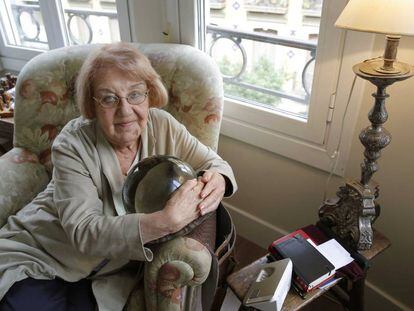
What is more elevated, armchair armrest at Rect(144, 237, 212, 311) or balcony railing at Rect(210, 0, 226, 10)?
balcony railing at Rect(210, 0, 226, 10)

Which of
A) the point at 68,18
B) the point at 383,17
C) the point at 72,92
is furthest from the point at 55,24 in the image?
the point at 383,17

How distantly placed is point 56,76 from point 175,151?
626 millimetres

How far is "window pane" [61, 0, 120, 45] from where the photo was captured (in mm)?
1944

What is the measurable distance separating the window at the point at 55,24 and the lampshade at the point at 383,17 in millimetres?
1229

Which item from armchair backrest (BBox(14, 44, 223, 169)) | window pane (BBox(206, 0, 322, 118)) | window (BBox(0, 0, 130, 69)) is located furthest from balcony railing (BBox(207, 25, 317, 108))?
window (BBox(0, 0, 130, 69))

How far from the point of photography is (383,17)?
82 cm

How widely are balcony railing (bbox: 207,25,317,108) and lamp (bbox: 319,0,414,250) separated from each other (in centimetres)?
38

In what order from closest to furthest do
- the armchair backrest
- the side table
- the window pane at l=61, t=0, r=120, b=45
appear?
the armchair backrest, the side table, the window pane at l=61, t=0, r=120, b=45

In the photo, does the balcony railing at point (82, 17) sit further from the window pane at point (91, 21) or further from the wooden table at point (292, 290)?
the wooden table at point (292, 290)

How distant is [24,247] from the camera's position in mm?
1101

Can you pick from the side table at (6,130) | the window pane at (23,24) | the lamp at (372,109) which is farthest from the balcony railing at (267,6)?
the window pane at (23,24)

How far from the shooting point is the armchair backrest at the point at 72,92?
1368 mm

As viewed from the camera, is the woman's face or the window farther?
→ the window

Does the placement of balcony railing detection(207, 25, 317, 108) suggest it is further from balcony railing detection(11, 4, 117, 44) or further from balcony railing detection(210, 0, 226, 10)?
balcony railing detection(11, 4, 117, 44)
